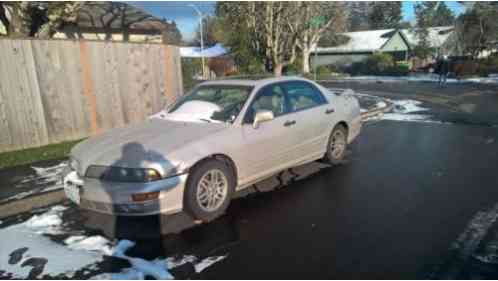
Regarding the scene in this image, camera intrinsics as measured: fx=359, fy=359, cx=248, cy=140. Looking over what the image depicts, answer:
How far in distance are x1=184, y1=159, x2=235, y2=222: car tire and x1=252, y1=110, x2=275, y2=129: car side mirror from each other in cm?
66

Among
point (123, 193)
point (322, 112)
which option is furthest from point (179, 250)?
point (322, 112)

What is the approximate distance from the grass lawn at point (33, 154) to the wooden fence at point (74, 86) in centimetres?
Result: 21

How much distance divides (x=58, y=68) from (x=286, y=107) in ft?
16.1

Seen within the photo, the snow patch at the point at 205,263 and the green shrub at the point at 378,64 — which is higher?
the green shrub at the point at 378,64

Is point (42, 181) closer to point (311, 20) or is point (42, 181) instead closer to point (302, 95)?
point (302, 95)

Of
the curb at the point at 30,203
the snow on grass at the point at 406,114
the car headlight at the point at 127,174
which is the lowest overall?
the curb at the point at 30,203

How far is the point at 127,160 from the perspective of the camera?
364 cm

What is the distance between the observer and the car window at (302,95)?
5156mm

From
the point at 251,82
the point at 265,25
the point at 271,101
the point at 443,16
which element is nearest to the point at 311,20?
the point at 265,25


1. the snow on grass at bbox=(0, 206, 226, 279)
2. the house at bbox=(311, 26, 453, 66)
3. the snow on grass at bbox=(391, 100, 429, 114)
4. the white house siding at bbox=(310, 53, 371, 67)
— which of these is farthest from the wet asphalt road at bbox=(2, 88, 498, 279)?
the white house siding at bbox=(310, 53, 371, 67)

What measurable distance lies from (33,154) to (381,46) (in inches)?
1680

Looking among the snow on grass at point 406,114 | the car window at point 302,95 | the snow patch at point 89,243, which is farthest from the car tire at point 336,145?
the snow on grass at point 406,114

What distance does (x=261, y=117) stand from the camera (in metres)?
4.38

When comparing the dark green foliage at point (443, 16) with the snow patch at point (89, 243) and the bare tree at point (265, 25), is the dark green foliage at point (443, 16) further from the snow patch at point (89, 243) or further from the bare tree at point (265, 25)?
the snow patch at point (89, 243)
